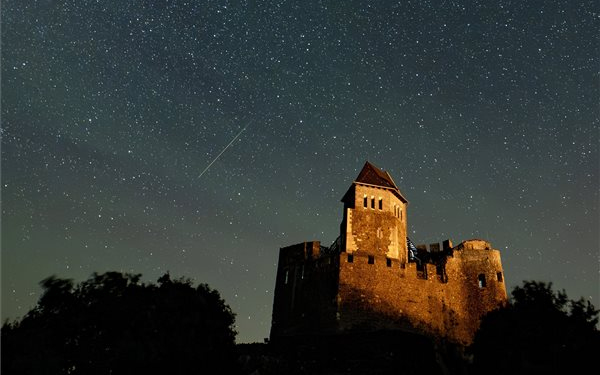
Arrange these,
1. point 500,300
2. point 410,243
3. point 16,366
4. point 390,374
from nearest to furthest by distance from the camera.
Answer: point 16,366
point 390,374
point 500,300
point 410,243

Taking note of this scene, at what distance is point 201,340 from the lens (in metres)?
27.0

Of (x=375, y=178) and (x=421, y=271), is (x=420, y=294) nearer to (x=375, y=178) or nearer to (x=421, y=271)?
(x=421, y=271)

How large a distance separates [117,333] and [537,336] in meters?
22.1

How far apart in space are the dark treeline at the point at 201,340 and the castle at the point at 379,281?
5322mm

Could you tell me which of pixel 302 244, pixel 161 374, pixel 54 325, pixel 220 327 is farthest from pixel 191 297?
pixel 302 244

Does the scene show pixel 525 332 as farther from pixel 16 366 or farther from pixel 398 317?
pixel 16 366

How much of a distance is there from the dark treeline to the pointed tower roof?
15535mm

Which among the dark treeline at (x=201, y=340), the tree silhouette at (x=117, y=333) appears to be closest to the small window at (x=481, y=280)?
the dark treeline at (x=201, y=340)

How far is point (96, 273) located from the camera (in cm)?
2950

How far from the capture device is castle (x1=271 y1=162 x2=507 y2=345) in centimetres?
3859

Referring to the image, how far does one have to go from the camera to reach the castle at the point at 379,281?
3859 cm

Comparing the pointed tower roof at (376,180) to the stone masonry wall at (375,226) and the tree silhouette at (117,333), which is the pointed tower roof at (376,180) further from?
the tree silhouette at (117,333)

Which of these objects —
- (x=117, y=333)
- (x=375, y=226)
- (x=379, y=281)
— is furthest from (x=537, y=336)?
(x=117, y=333)

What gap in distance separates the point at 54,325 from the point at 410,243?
34.0 m
